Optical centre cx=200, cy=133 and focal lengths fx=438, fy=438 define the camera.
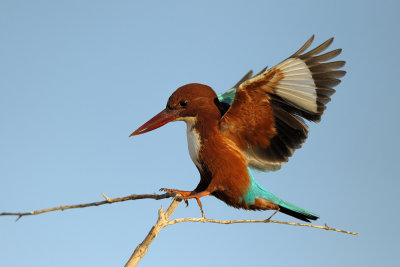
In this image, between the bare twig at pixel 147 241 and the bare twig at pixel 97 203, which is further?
the bare twig at pixel 147 241

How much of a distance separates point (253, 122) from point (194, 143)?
522mm

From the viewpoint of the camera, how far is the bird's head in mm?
3498

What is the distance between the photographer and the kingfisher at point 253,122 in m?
3.42

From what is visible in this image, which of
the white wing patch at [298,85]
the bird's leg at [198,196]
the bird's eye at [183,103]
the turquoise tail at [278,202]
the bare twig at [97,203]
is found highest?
the bird's eye at [183,103]

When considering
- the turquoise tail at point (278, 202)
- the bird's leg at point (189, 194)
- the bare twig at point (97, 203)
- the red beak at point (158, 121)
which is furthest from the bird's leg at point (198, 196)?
the red beak at point (158, 121)

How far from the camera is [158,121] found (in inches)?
143

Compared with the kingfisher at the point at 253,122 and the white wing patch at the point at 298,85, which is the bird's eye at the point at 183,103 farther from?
the white wing patch at the point at 298,85

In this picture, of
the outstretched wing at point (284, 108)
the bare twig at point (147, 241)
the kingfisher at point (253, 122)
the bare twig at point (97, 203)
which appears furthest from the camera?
the outstretched wing at point (284, 108)

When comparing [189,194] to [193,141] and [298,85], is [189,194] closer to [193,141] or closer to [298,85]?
[193,141]

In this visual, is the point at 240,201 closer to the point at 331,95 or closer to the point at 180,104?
the point at 180,104

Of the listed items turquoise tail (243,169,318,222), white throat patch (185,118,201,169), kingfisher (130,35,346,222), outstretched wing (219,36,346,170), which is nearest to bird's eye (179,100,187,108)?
kingfisher (130,35,346,222)

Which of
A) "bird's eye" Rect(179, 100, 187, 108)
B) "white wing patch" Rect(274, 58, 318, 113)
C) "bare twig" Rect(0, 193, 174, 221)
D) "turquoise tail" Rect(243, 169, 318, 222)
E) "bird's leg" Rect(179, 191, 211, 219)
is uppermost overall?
"bird's eye" Rect(179, 100, 187, 108)

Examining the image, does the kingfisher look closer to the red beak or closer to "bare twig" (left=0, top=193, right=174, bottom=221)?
the red beak

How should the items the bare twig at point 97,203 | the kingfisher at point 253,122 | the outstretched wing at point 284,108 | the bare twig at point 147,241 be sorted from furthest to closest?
the outstretched wing at point 284,108 → the kingfisher at point 253,122 → the bare twig at point 147,241 → the bare twig at point 97,203
